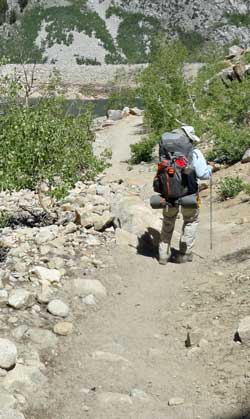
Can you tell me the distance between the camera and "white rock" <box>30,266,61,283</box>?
26.9 ft

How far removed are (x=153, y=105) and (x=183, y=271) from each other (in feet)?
61.5

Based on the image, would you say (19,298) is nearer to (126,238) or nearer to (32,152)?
(126,238)

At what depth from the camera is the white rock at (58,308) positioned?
7.38 meters

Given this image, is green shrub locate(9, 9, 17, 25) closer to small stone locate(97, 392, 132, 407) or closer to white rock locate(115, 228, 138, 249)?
white rock locate(115, 228, 138, 249)

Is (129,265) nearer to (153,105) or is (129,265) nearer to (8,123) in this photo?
(8,123)

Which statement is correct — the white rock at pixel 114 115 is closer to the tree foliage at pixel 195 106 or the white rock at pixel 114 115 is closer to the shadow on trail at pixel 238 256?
the tree foliage at pixel 195 106

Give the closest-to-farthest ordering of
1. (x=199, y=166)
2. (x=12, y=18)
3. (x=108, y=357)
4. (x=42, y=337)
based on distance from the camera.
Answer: (x=108, y=357) < (x=42, y=337) < (x=199, y=166) < (x=12, y=18)

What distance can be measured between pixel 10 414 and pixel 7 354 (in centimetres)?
93

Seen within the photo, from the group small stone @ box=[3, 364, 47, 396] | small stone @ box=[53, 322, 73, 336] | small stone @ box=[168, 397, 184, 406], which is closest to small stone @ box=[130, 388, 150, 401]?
small stone @ box=[168, 397, 184, 406]

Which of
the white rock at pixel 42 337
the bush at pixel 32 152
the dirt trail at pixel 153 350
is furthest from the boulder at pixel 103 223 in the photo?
the white rock at pixel 42 337

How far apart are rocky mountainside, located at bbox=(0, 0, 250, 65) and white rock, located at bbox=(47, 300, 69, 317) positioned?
520 ft

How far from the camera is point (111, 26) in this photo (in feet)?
590

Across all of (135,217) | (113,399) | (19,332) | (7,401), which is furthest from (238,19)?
(7,401)

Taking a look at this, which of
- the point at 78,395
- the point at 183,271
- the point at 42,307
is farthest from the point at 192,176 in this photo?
the point at 78,395
